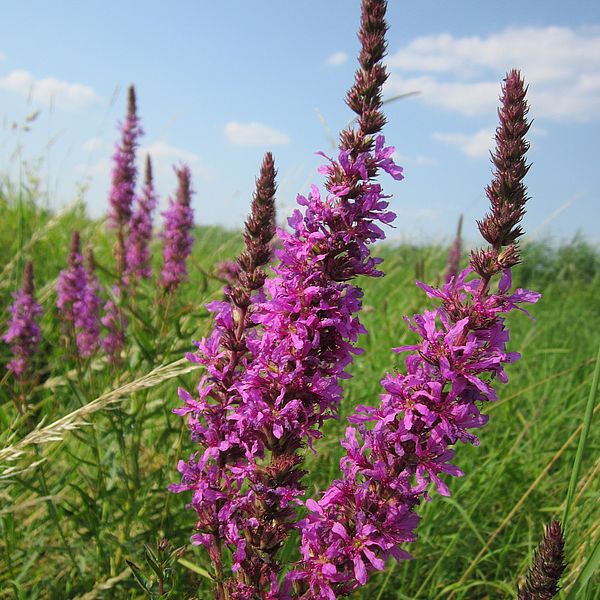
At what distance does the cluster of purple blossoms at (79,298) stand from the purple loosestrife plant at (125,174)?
81 centimetres

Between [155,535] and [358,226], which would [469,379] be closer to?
[358,226]

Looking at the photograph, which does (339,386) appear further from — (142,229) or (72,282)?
(142,229)

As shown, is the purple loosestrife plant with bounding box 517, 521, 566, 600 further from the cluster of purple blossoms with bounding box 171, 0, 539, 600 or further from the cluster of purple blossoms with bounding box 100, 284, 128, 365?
the cluster of purple blossoms with bounding box 100, 284, 128, 365

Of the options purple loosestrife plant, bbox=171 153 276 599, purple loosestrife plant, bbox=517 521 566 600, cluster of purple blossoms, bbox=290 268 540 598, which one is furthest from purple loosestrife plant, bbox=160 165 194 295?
purple loosestrife plant, bbox=517 521 566 600

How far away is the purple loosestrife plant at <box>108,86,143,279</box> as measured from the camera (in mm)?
5651

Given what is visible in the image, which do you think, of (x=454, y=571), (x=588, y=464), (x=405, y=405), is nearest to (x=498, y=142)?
(x=405, y=405)

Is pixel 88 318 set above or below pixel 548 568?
above

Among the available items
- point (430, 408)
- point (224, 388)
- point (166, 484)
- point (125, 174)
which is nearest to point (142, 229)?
point (125, 174)

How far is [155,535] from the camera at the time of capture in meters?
2.54

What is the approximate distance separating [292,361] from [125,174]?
476 cm

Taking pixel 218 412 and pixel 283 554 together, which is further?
pixel 283 554

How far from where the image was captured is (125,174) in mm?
5887

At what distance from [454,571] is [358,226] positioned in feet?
7.12

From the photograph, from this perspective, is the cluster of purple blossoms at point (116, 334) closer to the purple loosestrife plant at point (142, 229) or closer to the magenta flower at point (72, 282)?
the magenta flower at point (72, 282)
